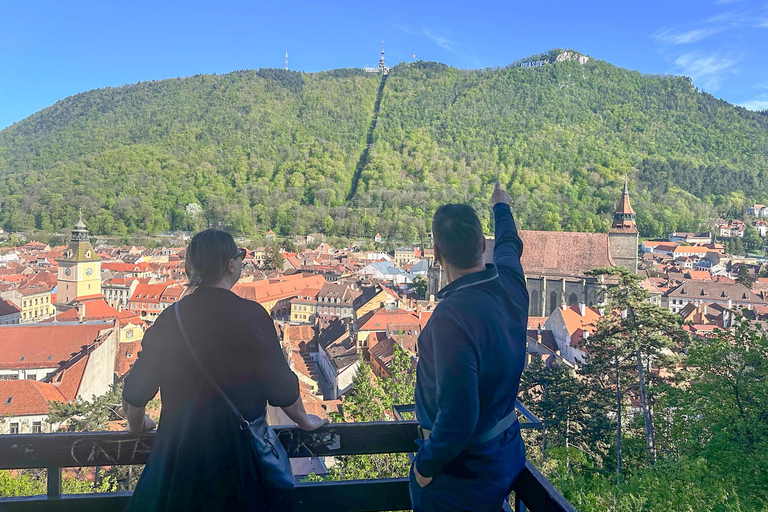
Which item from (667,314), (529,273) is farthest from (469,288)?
(529,273)

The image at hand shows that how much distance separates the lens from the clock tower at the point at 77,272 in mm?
34500

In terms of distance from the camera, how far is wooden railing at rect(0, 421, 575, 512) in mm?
1551

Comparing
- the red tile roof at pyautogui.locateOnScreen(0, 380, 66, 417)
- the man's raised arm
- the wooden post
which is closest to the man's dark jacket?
the man's raised arm

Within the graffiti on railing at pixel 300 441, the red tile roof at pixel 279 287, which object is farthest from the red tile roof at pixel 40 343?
the graffiti on railing at pixel 300 441

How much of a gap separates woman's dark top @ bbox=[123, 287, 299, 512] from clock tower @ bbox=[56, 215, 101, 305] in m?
38.2

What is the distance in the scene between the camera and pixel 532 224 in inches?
2434

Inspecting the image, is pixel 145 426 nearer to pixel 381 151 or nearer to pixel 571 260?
pixel 571 260

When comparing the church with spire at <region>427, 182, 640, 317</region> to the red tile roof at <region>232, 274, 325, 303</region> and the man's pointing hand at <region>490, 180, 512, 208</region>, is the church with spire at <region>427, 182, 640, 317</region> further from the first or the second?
the man's pointing hand at <region>490, 180, 512, 208</region>

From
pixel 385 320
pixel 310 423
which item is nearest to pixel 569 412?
pixel 385 320

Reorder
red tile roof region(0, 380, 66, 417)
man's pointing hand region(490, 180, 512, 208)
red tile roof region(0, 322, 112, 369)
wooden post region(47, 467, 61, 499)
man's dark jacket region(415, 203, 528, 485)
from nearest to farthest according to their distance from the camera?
man's dark jacket region(415, 203, 528, 485) → wooden post region(47, 467, 61, 499) → man's pointing hand region(490, 180, 512, 208) → red tile roof region(0, 380, 66, 417) → red tile roof region(0, 322, 112, 369)

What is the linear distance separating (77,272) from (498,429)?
127ft

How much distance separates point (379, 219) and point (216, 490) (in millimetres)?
83046

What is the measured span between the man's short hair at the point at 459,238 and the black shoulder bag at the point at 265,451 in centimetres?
67

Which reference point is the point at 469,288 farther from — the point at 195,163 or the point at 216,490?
the point at 195,163
